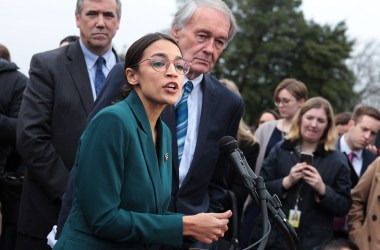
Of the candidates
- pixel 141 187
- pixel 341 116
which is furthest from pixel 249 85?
pixel 141 187

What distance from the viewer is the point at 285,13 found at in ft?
203

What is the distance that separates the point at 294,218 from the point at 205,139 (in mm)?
2519

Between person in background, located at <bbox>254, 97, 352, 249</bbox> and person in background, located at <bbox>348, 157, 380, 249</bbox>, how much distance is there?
0.25m

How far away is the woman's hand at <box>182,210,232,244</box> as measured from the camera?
264 centimetres

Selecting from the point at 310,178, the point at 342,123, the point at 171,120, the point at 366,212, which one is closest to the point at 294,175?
the point at 310,178

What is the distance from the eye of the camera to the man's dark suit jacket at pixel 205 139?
133 inches

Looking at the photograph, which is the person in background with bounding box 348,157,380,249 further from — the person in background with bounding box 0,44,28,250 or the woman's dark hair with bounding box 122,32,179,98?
the woman's dark hair with bounding box 122,32,179,98

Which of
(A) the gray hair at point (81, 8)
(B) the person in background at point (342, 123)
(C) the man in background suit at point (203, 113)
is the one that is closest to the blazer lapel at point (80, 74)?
(A) the gray hair at point (81, 8)

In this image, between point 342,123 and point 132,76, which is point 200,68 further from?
point 342,123

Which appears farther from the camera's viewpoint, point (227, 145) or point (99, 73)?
point (99, 73)

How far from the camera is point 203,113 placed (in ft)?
12.3

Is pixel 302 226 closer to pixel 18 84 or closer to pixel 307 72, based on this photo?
pixel 18 84

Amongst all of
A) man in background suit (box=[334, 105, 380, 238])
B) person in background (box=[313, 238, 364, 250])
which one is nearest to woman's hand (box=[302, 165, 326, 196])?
person in background (box=[313, 238, 364, 250])

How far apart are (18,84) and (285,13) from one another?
58018 mm
